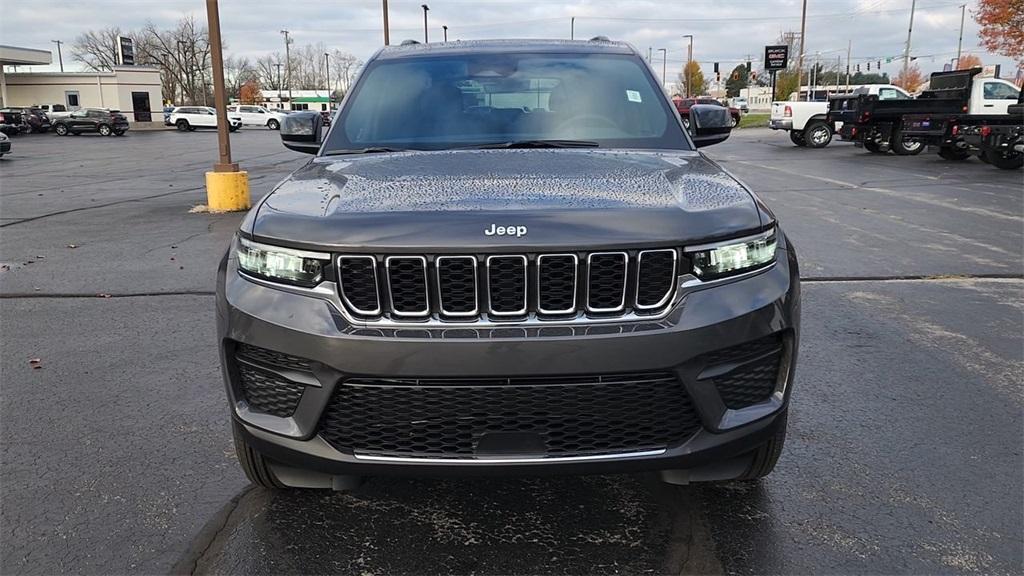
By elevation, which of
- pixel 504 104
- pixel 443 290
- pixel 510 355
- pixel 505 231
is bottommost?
pixel 510 355

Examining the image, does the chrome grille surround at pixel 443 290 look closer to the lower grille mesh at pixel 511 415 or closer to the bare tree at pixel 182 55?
the lower grille mesh at pixel 511 415

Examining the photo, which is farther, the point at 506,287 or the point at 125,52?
the point at 125,52

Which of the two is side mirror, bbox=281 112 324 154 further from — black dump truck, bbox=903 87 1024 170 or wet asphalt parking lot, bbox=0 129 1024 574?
black dump truck, bbox=903 87 1024 170

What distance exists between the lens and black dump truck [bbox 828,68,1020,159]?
2098cm

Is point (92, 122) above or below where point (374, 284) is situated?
below

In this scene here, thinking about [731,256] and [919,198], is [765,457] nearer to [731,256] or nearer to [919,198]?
[731,256]

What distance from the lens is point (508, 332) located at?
2248mm

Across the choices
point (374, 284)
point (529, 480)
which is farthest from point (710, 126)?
point (374, 284)

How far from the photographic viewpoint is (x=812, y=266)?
7457 mm

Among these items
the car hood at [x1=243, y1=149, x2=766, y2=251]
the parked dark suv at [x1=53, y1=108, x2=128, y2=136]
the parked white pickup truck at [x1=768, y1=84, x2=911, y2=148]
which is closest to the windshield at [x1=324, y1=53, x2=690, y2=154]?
the car hood at [x1=243, y1=149, x2=766, y2=251]

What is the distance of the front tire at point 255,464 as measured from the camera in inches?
106

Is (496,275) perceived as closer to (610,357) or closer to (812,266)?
(610,357)

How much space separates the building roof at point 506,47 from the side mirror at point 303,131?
0.53 m

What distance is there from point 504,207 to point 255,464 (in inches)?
50.2
